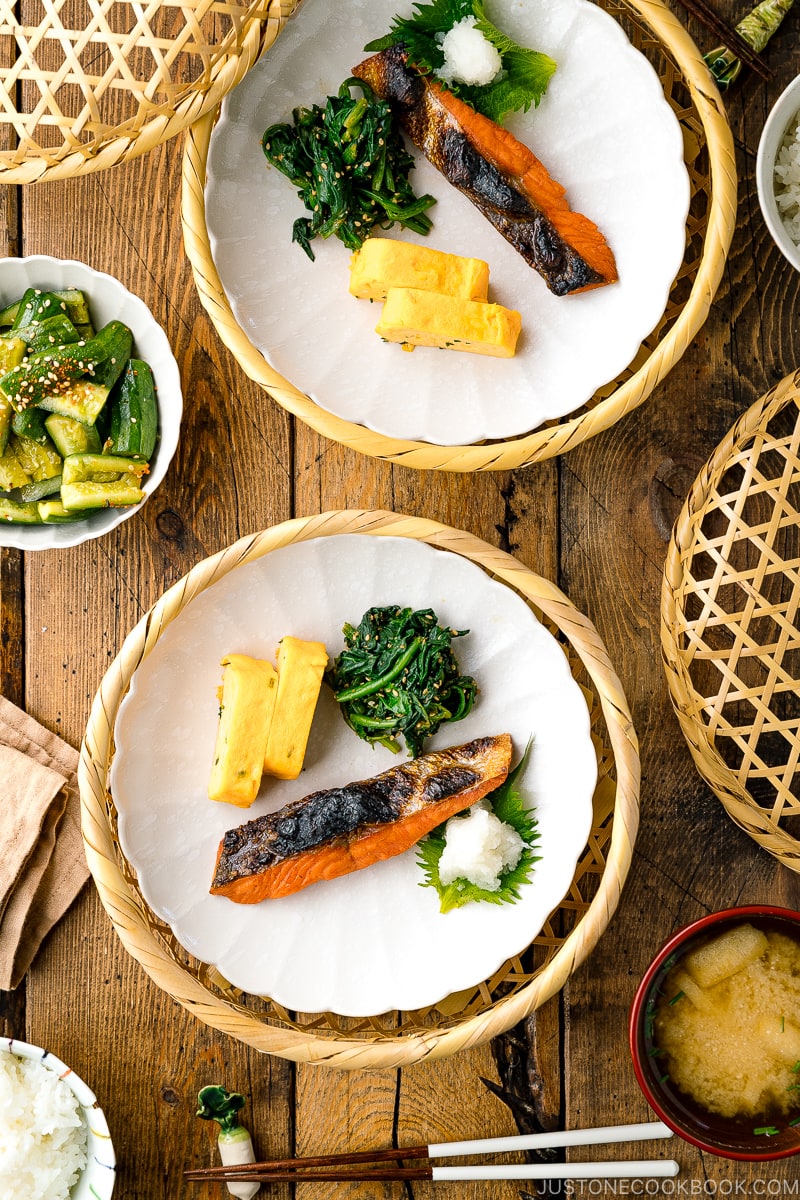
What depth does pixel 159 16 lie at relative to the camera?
2.42m

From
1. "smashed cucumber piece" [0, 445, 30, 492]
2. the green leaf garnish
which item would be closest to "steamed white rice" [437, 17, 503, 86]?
the green leaf garnish

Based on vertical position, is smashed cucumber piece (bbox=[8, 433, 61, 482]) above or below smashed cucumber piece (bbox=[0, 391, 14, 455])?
below

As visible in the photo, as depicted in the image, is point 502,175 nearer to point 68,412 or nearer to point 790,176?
point 790,176

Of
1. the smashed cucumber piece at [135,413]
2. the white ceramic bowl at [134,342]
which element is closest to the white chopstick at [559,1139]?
the white ceramic bowl at [134,342]

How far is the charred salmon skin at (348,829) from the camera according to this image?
2344 mm

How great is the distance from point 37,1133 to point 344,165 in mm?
2532

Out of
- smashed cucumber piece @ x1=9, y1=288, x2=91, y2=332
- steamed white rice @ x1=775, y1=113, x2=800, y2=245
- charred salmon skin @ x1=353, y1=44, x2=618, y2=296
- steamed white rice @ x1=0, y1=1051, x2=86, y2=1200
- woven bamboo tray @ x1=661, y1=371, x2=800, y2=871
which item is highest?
steamed white rice @ x1=775, y1=113, x2=800, y2=245

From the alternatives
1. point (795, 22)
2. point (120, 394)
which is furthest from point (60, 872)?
point (795, 22)

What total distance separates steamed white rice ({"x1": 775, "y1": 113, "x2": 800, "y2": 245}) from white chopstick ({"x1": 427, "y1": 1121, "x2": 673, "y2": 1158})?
7.56 feet

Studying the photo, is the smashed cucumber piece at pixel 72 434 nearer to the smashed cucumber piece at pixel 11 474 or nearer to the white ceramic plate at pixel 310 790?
the smashed cucumber piece at pixel 11 474

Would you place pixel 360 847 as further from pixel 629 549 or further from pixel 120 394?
pixel 120 394

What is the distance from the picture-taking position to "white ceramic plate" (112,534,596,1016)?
2.38 m

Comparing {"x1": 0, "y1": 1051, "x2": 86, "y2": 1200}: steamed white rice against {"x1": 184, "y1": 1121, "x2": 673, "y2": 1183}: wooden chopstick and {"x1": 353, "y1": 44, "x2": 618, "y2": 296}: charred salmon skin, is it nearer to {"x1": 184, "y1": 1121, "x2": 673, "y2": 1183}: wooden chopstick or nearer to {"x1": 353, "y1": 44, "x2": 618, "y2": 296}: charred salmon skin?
{"x1": 184, "y1": 1121, "x2": 673, "y2": 1183}: wooden chopstick

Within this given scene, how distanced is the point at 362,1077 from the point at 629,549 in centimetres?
163
